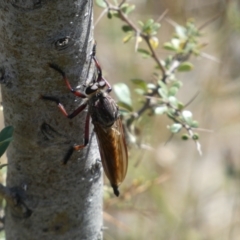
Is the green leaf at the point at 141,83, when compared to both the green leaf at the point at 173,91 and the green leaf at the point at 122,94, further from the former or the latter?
the green leaf at the point at 173,91

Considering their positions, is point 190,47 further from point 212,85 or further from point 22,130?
point 212,85

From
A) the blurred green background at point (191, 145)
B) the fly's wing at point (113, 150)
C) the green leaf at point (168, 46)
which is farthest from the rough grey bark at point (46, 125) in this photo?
the blurred green background at point (191, 145)

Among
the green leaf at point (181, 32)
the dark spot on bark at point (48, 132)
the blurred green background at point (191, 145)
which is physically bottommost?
the blurred green background at point (191, 145)

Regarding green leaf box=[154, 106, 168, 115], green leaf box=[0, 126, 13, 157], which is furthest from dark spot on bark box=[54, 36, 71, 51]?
green leaf box=[154, 106, 168, 115]

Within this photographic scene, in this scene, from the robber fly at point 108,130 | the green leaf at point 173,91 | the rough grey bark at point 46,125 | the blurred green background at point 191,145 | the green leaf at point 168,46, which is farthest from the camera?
the blurred green background at point 191,145

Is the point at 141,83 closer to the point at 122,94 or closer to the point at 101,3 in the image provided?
the point at 122,94

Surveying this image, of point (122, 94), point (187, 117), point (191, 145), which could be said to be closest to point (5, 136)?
point (187, 117)

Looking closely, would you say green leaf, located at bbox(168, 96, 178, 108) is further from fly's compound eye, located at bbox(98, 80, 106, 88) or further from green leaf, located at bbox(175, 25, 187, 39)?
green leaf, located at bbox(175, 25, 187, 39)
